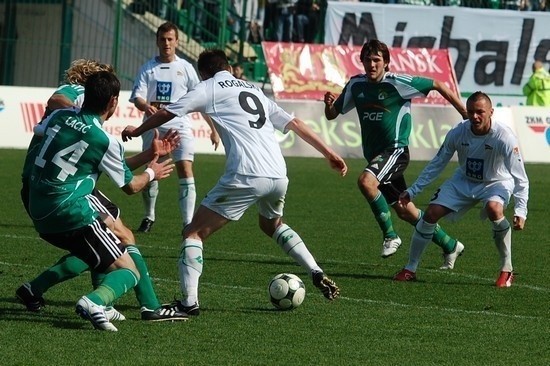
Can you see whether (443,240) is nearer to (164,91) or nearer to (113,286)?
(164,91)

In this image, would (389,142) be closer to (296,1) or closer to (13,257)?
(13,257)

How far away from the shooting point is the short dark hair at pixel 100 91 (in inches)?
322

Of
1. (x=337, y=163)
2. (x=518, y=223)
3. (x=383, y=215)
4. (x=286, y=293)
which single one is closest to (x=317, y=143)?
(x=337, y=163)

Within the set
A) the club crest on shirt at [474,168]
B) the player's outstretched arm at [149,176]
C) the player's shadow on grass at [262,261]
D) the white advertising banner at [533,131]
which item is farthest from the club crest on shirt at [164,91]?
the white advertising banner at [533,131]

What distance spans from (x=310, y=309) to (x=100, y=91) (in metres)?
2.44

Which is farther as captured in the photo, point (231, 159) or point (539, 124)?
point (539, 124)

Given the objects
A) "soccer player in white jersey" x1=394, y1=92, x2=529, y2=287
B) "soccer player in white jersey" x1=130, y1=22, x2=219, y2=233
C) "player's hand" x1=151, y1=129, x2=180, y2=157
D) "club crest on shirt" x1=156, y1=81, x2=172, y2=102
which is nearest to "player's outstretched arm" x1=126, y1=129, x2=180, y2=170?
"player's hand" x1=151, y1=129, x2=180, y2=157

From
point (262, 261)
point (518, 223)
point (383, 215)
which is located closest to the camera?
point (518, 223)

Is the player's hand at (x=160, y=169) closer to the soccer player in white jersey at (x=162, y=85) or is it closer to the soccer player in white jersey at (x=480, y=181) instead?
the soccer player in white jersey at (x=480, y=181)

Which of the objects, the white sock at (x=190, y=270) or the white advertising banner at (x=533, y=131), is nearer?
the white sock at (x=190, y=270)

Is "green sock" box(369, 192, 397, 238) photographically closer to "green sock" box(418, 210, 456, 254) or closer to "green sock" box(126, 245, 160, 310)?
"green sock" box(418, 210, 456, 254)

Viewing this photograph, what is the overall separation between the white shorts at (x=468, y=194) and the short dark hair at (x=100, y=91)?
4005 millimetres

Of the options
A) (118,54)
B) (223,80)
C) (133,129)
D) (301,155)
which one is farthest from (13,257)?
(118,54)

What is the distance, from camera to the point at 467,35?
30.5 m
